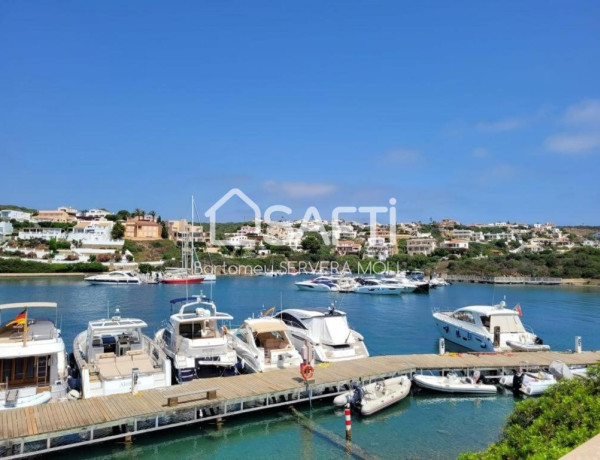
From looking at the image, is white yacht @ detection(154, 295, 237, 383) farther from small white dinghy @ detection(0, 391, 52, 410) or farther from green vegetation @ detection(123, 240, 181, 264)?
green vegetation @ detection(123, 240, 181, 264)

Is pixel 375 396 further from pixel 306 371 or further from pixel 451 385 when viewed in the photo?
pixel 451 385

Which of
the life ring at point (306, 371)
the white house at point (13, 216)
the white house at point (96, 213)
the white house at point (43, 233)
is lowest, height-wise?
the life ring at point (306, 371)

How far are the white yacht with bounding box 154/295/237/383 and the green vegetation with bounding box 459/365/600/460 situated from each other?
471 inches

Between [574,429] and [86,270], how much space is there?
97.8 metres

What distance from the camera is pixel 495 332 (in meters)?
24.4

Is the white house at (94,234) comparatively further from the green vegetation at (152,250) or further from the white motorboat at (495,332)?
the white motorboat at (495,332)

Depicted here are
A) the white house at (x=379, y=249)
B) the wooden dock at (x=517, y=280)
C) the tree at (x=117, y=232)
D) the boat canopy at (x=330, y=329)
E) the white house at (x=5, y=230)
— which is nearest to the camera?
the boat canopy at (x=330, y=329)

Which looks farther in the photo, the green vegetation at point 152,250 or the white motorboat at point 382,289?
the green vegetation at point 152,250

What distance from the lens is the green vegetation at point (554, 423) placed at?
5.91m

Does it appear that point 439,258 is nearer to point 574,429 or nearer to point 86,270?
point 86,270

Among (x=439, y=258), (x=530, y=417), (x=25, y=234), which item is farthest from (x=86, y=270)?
(x=530, y=417)

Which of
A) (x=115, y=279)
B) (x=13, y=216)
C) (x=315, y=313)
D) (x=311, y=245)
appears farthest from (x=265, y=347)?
(x=13, y=216)

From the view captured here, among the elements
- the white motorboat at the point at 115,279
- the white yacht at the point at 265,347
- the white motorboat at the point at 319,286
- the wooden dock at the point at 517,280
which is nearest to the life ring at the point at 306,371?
the white yacht at the point at 265,347

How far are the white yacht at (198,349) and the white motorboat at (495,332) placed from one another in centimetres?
1346
